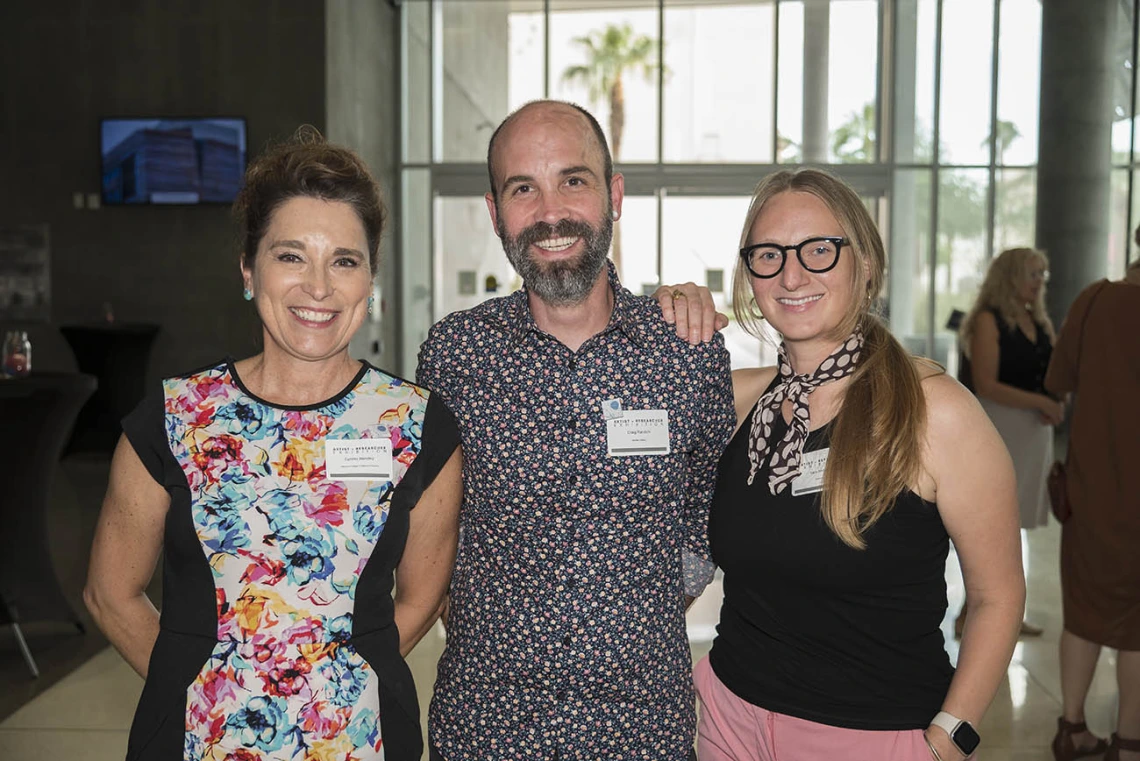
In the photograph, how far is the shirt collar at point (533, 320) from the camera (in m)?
2.19

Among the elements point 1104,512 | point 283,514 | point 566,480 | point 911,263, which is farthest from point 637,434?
point 911,263

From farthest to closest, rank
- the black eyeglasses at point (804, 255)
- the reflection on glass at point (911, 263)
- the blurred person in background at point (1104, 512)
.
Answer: the reflection on glass at point (911, 263) < the blurred person in background at point (1104, 512) < the black eyeglasses at point (804, 255)

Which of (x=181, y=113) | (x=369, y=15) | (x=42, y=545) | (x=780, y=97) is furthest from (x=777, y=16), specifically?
(x=42, y=545)

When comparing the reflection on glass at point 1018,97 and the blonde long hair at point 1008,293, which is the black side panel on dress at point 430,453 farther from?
the reflection on glass at point 1018,97

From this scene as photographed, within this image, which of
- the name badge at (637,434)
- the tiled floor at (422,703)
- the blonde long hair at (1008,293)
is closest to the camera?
the name badge at (637,434)

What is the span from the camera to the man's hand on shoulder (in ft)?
7.33

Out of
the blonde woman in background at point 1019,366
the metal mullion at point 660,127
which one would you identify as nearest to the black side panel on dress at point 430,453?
the blonde woman in background at point 1019,366

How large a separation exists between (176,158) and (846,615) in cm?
1024

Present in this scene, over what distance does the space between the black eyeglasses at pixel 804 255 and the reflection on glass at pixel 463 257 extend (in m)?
10.8

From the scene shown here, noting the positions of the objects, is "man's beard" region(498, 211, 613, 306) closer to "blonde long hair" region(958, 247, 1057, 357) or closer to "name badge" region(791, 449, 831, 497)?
"name badge" region(791, 449, 831, 497)

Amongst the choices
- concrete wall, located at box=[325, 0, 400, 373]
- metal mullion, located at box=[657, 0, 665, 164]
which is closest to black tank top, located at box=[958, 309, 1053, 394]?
concrete wall, located at box=[325, 0, 400, 373]

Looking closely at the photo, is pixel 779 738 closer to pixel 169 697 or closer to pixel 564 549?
pixel 564 549

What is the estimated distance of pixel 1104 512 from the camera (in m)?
3.80

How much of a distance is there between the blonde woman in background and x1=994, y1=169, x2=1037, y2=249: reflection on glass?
8292mm
